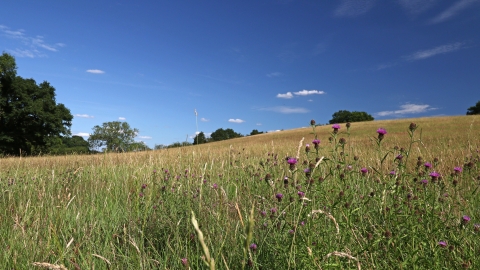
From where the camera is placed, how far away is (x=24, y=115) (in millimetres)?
33875

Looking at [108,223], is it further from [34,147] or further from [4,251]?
[34,147]

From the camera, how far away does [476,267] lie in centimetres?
182

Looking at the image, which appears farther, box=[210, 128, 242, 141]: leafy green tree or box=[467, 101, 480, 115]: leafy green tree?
box=[210, 128, 242, 141]: leafy green tree

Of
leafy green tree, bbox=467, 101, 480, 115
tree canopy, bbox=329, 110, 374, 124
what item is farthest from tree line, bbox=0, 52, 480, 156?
leafy green tree, bbox=467, 101, 480, 115

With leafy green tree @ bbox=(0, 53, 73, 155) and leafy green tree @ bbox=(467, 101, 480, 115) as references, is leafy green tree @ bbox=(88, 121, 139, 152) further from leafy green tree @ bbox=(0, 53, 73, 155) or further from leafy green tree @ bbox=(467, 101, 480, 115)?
leafy green tree @ bbox=(467, 101, 480, 115)

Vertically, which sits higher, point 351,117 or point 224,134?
point 351,117

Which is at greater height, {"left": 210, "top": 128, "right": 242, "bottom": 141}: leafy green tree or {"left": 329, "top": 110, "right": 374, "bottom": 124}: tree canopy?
{"left": 329, "top": 110, "right": 374, "bottom": 124}: tree canopy

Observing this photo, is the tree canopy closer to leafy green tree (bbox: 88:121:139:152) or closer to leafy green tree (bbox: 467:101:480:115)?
leafy green tree (bbox: 467:101:480:115)

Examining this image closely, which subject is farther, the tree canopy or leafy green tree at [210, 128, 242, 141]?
the tree canopy

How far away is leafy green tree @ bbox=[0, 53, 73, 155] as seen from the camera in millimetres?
33250

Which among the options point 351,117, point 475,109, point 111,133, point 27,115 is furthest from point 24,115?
point 475,109

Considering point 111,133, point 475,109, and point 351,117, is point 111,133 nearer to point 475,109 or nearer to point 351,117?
point 351,117

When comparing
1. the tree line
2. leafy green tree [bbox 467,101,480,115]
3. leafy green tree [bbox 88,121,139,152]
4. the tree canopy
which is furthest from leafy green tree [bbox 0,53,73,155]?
leafy green tree [bbox 467,101,480,115]

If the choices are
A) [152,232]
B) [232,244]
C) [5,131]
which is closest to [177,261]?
[232,244]
